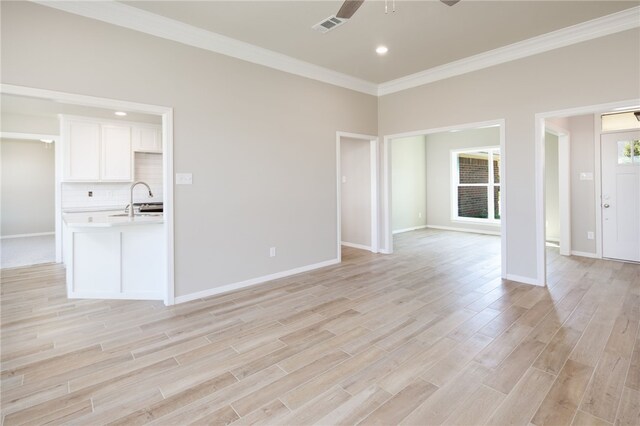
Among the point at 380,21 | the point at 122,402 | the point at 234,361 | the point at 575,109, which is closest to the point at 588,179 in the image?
the point at 575,109

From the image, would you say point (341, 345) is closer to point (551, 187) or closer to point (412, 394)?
point (412, 394)

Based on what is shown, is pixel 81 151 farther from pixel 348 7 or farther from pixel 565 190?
pixel 565 190

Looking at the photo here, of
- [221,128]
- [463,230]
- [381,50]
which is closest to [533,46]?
[381,50]

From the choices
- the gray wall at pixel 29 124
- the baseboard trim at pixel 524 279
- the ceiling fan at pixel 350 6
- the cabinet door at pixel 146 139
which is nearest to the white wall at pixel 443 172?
the baseboard trim at pixel 524 279

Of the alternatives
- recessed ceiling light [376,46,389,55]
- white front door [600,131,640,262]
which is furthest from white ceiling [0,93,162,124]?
white front door [600,131,640,262]

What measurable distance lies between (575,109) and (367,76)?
2.87 meters

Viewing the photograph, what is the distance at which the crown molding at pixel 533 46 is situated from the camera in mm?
3342

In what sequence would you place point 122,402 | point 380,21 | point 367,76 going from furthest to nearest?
point 367,76 < point 380,21 < point 122,402

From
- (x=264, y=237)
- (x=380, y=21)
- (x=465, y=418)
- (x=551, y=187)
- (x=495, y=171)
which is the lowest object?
(x=465, y=418)

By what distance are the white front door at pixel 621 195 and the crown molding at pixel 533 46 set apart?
2.43 m

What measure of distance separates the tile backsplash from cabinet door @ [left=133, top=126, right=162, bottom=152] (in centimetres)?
23

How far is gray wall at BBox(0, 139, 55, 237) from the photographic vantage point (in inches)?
309

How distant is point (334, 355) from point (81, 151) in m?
5.90

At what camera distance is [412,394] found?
199cm
